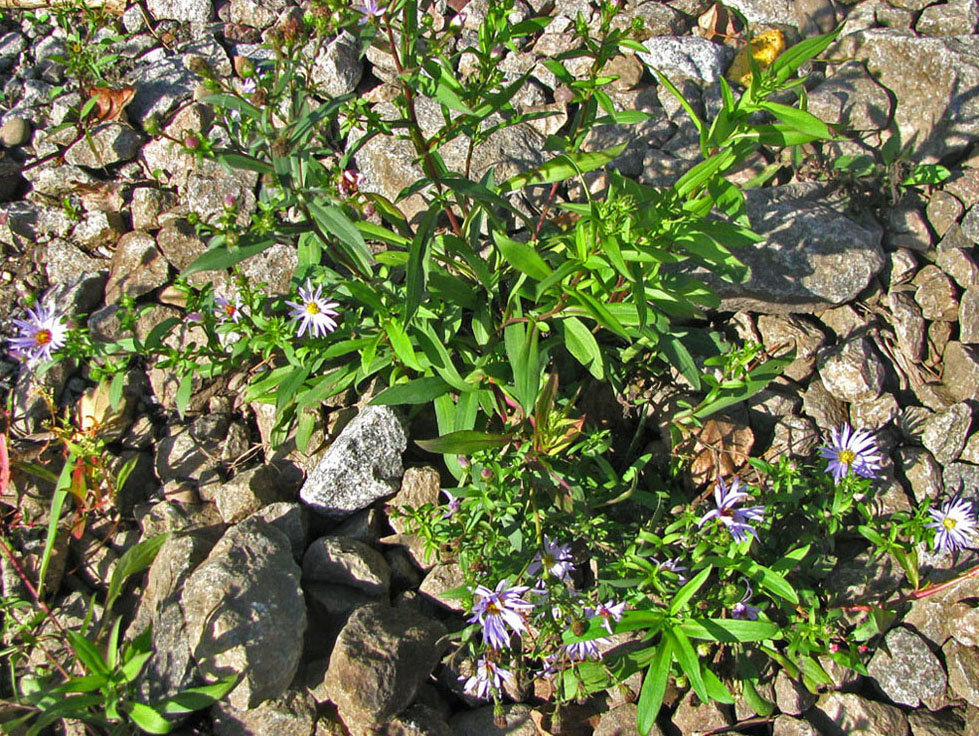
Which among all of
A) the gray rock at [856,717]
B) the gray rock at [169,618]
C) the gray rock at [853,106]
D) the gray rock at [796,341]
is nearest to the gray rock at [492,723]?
the gray rock at [169,618]

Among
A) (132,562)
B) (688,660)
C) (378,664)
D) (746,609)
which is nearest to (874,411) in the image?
(746,609)

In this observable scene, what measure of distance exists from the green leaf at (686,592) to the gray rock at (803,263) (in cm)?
152

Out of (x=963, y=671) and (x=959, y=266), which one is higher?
(x=959, y=266)

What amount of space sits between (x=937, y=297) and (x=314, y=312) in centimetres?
324

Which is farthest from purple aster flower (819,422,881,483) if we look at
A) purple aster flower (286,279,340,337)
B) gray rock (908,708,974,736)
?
purple aster flower (286,279,340,337)

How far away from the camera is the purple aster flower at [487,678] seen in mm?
3309

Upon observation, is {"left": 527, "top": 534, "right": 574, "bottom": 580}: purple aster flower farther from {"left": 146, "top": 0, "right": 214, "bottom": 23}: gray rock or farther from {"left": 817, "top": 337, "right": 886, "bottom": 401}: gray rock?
{"left": 146, "top": 0, "right": 214, "bottom": 23}: gray rock

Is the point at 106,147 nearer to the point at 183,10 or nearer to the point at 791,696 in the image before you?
the point at 183,10

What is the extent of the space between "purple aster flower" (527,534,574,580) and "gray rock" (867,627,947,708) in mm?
1524

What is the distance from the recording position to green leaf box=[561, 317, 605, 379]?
3451 mm

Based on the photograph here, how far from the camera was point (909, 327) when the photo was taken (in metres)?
4.17

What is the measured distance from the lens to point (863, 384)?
402 centimetres

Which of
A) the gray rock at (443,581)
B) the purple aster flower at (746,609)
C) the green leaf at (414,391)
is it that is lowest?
the purple aster flower at (746,609)

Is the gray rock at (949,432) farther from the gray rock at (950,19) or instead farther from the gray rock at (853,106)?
the gray rock at (950,19)
